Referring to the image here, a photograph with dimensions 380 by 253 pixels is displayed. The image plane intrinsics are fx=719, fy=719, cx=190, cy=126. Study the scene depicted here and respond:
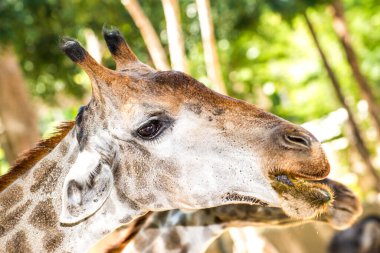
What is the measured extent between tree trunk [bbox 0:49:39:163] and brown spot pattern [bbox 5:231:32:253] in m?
8.28

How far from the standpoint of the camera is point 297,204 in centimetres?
346

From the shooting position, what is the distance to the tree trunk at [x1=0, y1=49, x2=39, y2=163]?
471 inches

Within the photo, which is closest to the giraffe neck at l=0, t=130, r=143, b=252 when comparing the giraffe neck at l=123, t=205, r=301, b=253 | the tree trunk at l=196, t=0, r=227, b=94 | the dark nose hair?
the dark nose hair

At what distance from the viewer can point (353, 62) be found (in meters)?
13.8

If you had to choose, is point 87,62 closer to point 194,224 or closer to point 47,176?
point 47,176

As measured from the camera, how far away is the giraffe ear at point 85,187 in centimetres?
351

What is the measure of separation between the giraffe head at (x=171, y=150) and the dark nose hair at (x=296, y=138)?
3cm

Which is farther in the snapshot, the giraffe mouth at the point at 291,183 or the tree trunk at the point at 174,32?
the tree trunk at the point at 174,32

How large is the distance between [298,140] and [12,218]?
1587 mm

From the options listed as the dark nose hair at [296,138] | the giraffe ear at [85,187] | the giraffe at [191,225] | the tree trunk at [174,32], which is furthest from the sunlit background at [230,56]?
the giraffe ear at [85,187]

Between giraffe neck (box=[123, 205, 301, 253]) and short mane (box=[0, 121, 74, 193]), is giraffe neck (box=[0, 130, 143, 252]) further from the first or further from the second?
giraffe neck (box=[123, 205, 301, 253])

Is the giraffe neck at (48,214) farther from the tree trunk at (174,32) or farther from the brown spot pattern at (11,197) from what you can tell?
the tree trunk at (174,32)

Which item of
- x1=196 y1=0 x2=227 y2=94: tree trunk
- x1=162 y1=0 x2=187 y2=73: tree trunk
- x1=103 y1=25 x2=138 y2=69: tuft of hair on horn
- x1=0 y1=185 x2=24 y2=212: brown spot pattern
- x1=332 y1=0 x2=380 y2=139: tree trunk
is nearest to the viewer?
x1=0 y1=185 x2=24 y2=212: brown spot pattern

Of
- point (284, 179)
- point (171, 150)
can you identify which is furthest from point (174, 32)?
point (284, 179)
